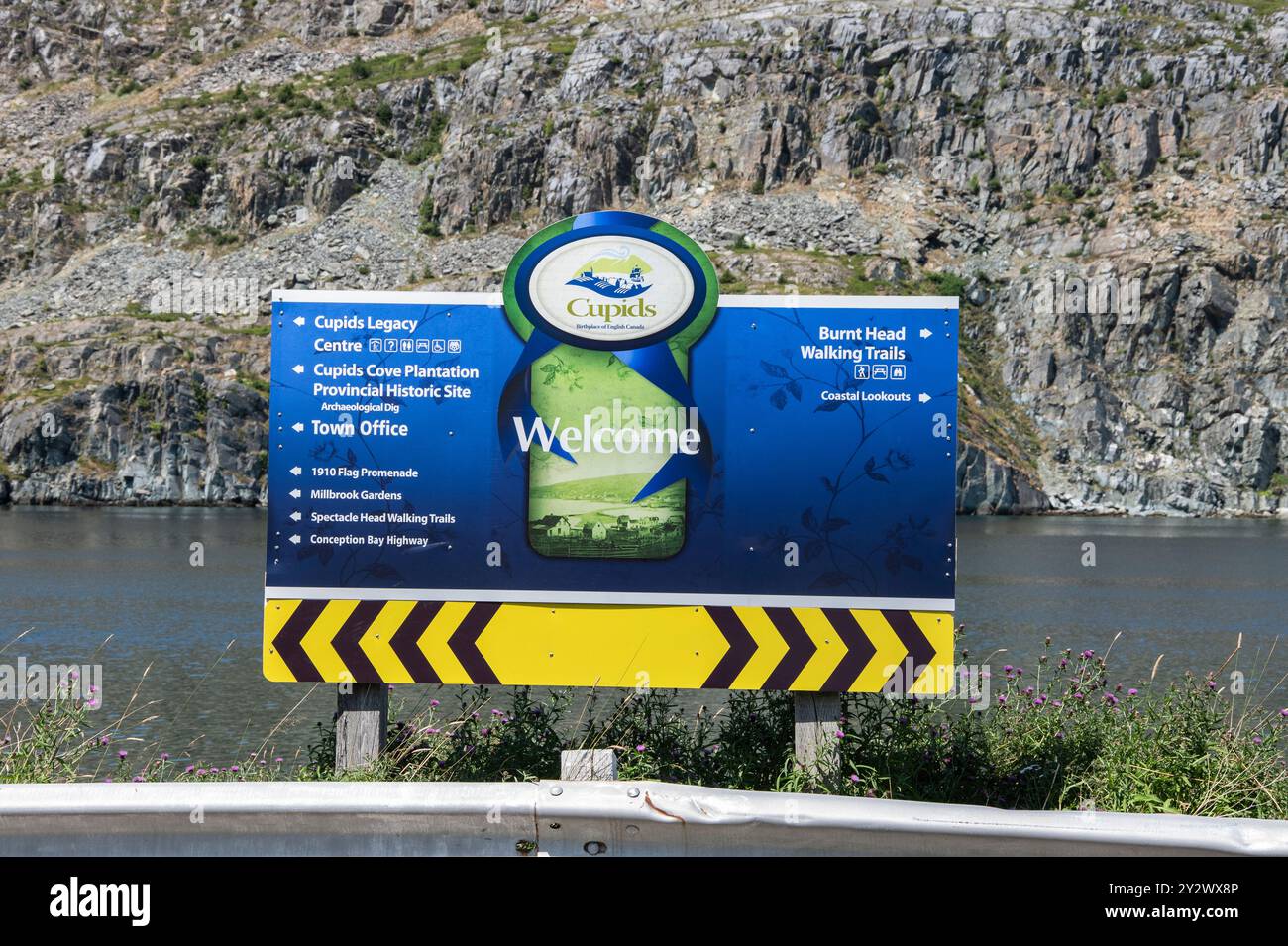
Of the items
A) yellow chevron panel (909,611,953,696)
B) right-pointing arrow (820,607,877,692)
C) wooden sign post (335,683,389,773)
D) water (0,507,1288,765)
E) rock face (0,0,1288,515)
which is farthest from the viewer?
rock face (0,0,1288,515)

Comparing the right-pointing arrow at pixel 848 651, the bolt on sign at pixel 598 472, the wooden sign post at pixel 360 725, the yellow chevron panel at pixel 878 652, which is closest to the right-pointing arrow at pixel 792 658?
the bolt on sign at pixel 598 472

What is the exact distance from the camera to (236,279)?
182 metres

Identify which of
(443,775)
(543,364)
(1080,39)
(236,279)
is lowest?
(443,775)

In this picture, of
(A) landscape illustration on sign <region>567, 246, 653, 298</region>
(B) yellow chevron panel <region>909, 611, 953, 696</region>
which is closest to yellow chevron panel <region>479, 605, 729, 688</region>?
(B) yellow chevron panel <region>909, 611, 953, 696</region>

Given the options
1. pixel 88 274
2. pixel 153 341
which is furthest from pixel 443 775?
pixel 88 274

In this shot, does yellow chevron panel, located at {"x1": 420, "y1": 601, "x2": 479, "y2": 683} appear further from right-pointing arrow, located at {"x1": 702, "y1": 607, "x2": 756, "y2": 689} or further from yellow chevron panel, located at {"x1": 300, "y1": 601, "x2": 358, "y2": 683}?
right-pointing arrow, located at {"x1": 702, "y1": 607, "x2": 756, "y2": 689}

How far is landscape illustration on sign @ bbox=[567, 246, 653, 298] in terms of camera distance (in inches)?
284

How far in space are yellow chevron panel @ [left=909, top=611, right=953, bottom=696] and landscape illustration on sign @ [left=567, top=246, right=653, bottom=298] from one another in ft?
8.13

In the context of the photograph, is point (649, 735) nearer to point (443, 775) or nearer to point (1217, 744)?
point (443, 775)

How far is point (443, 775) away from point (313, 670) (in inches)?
48.1

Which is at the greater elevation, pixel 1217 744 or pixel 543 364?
pixel 543 364

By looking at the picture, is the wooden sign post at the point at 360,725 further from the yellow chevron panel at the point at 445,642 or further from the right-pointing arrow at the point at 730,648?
the right-pointing arrow at the point at 730,648

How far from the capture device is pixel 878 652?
23.3ft

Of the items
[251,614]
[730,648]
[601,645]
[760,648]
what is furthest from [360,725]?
[251,614]
